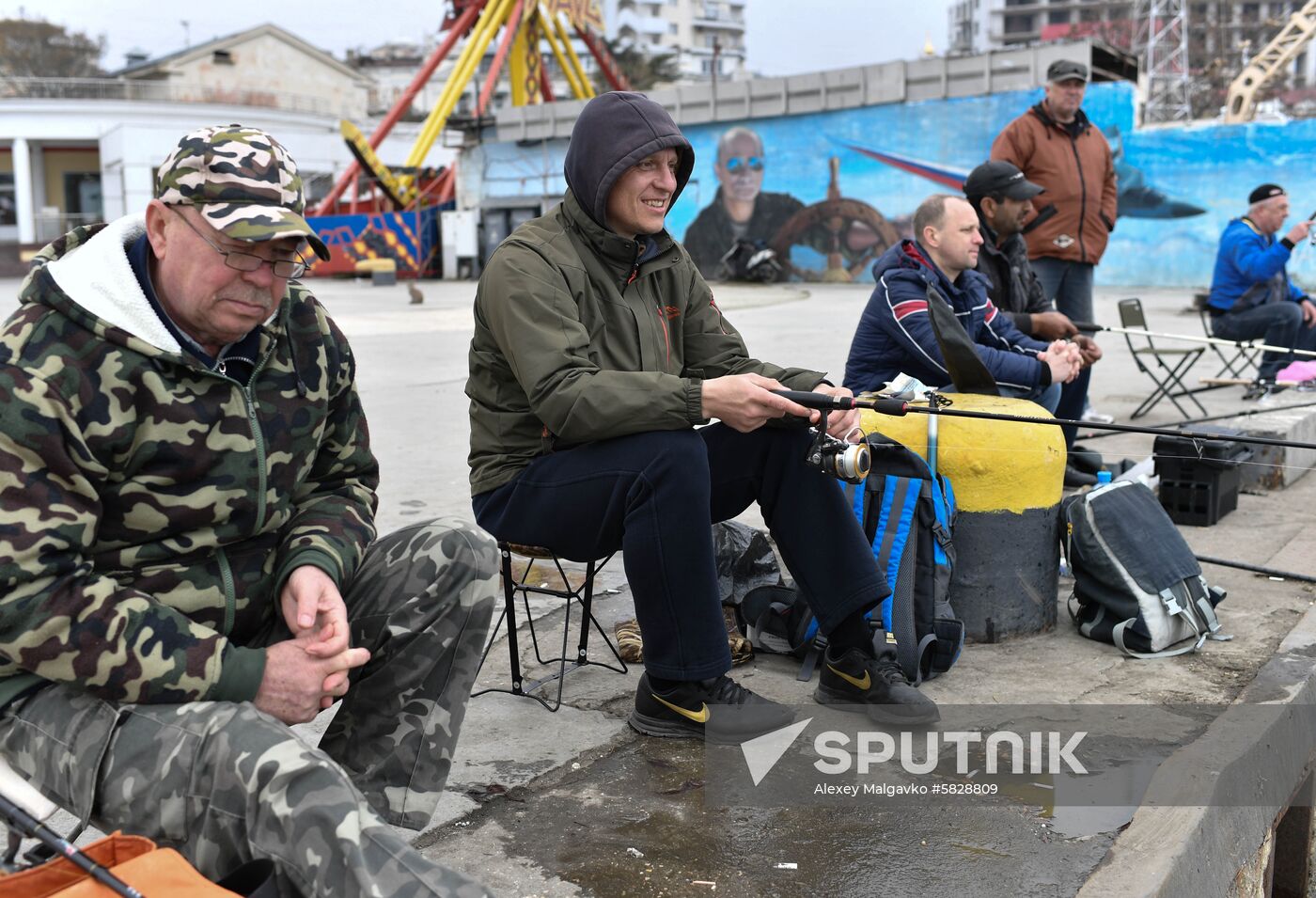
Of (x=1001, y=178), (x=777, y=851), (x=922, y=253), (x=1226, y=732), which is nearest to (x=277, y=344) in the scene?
(x=777, y=851)

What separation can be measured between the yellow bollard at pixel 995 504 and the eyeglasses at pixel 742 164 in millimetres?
23350

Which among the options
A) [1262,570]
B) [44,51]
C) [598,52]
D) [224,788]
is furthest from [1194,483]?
[44,51]

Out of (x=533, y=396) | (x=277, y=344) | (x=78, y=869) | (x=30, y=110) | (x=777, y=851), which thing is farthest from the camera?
(x=30, y=110)

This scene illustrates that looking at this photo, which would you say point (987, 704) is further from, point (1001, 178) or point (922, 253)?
point (1001, 178)

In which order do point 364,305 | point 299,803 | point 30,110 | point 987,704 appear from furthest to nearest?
point 30,110 < point 364,305 < point 987,704 < point 299,803

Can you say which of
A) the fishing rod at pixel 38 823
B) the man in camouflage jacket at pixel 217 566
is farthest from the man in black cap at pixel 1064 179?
the fishing rod at pixel 38 823

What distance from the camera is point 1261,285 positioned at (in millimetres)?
8625

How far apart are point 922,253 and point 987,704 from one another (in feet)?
5.93

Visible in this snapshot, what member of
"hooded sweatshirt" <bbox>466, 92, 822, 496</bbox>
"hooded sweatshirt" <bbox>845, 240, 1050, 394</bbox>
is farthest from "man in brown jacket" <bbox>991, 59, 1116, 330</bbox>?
"hooded sweatshirt" <bbox>466, 92, 822, 496</bbox>

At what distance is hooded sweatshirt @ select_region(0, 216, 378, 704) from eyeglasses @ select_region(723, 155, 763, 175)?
2503cm

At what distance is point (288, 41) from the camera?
195 feet

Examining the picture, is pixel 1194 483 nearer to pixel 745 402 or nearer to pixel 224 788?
pixel 745 402

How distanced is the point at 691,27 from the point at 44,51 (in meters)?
66.4

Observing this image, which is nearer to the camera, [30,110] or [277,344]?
[277,344]
